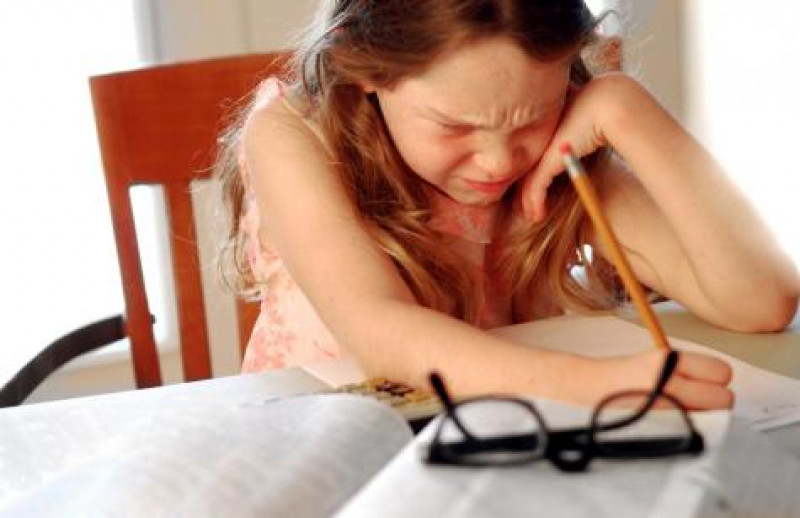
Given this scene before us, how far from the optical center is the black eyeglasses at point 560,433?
43 centimetres

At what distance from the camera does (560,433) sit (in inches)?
17.3

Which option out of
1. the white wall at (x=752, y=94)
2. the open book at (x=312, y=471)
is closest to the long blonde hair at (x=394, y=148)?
the open book at (x=312, y=471)

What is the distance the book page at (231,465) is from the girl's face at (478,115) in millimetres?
290

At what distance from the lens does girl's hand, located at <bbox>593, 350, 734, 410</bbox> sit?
57cm

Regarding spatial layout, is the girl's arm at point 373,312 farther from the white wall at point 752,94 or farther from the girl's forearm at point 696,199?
the white wall at point 752,94

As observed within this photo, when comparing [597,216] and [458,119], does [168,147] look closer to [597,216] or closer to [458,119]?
[458,119]

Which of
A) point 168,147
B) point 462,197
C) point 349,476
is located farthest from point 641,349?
point 168,147

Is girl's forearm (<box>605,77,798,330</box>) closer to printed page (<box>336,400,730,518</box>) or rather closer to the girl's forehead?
the girl's forehead

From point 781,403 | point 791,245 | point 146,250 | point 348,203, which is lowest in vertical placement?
point 791,245

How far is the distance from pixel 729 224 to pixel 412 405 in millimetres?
371

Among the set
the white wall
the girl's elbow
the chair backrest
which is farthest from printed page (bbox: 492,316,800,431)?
the white wall

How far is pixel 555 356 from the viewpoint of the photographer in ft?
2.15

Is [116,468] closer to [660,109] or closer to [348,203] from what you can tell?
[348,203]

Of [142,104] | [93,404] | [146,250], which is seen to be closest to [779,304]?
[93,404]
